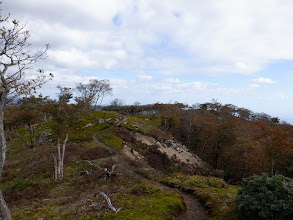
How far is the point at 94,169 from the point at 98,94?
53.7 metres

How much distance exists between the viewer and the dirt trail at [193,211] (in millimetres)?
13883

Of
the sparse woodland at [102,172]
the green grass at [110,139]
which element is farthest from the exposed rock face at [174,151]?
the green grass at [110,139]

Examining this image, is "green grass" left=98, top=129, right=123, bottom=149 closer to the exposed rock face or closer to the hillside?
the hillside

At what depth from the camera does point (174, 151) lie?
141 ft

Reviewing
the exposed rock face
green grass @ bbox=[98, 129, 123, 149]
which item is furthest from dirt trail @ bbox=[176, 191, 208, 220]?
the exposed rock face

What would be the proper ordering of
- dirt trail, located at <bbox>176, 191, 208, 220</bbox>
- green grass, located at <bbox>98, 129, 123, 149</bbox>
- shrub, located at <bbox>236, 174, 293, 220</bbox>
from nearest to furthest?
1. shrub, located at <bbox>236, 174, 293, 220</bbox>
2. dirt trail, located at <bbox>176, 191, 208, 220</bbox>
3. green grass, located at <bbox>98, 129, 123, 149</bbox>

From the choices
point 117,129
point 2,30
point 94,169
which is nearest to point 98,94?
point 117,129

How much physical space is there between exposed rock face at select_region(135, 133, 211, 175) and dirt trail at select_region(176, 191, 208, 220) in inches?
884

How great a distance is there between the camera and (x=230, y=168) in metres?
45.8

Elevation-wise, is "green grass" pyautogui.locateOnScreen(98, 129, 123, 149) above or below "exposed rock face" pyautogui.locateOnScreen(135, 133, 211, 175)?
above

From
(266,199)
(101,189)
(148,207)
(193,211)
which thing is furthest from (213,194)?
(101,189)

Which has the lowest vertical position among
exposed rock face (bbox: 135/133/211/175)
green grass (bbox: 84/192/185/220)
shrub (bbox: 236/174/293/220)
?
exposed rock face (bbox: 135/133/211/175)

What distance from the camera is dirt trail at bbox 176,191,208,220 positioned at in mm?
13883

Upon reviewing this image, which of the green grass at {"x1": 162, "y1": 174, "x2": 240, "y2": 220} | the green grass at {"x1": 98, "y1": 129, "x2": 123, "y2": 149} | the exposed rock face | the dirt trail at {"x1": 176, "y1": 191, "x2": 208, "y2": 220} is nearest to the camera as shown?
the green grass at {"x1": 162, "y1": 174, "x2": 240, "y2": 220}
